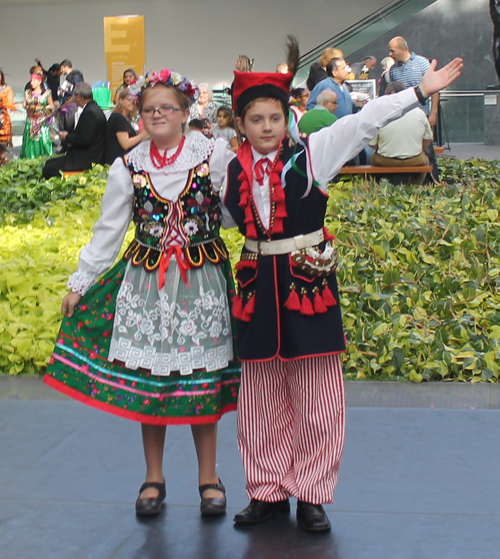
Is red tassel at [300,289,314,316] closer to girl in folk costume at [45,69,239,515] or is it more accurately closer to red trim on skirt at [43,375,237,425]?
girl in folk costume at [45,69,239,515]

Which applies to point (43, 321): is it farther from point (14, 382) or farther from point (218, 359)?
point (218, 359)

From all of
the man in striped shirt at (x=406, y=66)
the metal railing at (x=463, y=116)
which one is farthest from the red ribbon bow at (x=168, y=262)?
the metal railing at (x=463, y=116)

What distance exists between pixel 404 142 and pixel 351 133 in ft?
19.4

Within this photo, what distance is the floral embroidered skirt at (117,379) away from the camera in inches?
114

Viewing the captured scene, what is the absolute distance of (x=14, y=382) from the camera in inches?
181

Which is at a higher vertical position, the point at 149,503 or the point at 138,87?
the point at 138,87

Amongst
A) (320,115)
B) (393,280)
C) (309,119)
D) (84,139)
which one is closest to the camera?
(393,280)

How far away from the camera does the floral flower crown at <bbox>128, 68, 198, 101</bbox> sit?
2.88 meters

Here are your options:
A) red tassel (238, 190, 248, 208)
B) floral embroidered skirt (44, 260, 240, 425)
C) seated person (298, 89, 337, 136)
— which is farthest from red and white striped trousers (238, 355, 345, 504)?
seated person (298, 89, 337, 136)

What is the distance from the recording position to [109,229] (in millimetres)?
2945

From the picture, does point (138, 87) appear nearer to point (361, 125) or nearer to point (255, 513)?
point (361, 125)

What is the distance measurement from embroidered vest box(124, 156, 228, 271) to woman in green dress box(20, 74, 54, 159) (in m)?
12.7

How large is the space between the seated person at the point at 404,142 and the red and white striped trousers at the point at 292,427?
5.82m

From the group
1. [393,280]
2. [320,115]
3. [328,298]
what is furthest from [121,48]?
[328,298]
